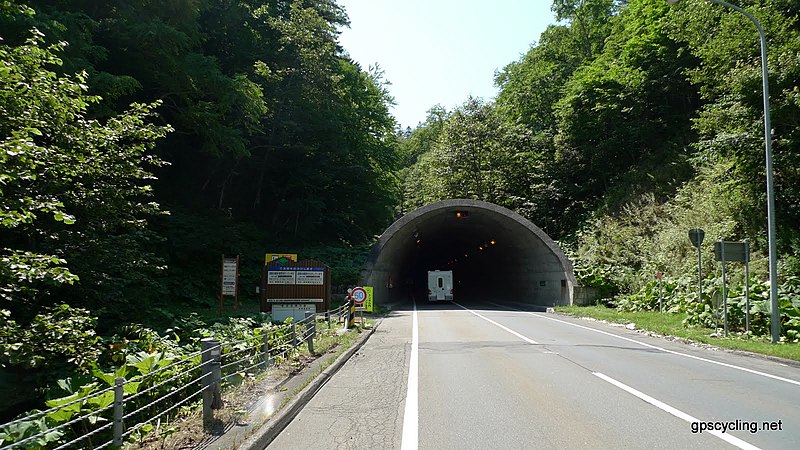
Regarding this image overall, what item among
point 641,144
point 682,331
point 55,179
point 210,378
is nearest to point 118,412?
point 210,378

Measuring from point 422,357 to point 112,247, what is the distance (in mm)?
7630

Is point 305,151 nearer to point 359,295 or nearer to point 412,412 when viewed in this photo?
point 359,295

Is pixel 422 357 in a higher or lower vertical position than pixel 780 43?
lower

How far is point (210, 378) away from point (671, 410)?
5.81 metres

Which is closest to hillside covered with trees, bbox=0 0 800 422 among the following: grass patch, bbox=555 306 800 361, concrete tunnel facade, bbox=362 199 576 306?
grass patch, bbox=555 306 800 361

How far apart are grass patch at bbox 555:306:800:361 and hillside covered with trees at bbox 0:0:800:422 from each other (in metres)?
0.89

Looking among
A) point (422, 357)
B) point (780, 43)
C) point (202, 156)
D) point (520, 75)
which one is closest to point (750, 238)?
point (780, 43)

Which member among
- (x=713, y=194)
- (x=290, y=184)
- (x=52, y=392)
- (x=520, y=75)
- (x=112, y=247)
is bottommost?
(x=52, y=392)

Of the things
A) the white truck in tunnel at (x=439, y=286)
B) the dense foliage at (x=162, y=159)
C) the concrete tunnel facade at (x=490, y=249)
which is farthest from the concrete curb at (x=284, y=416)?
the white truck in tunnel at (x=439, y=286)

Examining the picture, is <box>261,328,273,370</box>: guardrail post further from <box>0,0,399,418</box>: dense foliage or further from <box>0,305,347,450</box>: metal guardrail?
<box>0,0,399,418</box>: dense foliage

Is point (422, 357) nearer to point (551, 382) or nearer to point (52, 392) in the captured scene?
→ point (551, 382)

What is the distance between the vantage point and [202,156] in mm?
33844

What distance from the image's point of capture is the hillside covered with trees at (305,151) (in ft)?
32.3

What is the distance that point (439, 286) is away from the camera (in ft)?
144
